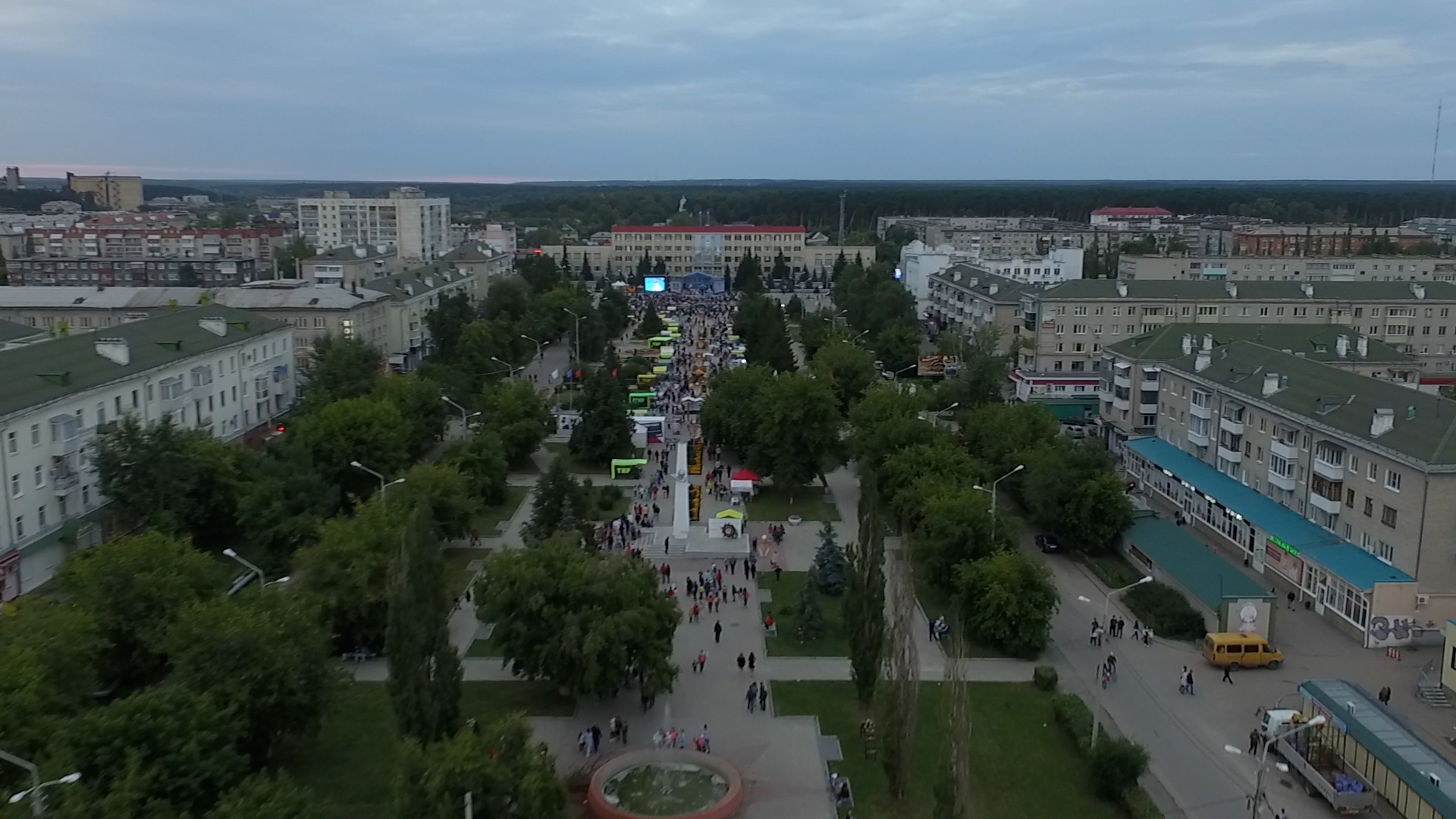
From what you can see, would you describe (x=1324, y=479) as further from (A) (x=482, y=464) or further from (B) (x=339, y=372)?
(B) (x=339, y=372)

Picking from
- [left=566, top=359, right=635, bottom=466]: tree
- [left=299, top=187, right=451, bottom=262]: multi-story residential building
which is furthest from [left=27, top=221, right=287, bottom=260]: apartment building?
[left=566, top=359, right=635, bottom=466]: tree

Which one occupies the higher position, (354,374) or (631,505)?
(354,374)

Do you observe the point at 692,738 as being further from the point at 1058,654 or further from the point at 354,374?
the point at 354,374

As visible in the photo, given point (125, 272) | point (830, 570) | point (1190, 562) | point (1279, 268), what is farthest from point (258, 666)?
point (125, 272)

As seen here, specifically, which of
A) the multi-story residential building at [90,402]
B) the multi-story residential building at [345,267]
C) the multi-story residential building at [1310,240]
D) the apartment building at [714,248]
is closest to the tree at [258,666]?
the multi-story residential building at [90,402]

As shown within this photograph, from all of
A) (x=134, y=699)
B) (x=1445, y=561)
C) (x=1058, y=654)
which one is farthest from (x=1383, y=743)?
(x=134, y=699)

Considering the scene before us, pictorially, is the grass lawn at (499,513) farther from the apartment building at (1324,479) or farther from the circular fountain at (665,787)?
the apartment building at (1324,479)
